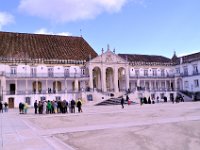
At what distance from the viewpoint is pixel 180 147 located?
29.6 ft

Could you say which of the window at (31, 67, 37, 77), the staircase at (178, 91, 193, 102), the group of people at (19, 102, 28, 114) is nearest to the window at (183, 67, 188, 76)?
the staircase at (178, 91, 193, 102)

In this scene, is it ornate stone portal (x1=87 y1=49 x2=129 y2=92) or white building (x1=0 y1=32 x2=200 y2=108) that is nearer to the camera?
white building (x1=0 y1=32 x2=200 y2=108)

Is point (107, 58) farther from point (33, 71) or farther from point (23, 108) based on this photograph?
point (23, 108)

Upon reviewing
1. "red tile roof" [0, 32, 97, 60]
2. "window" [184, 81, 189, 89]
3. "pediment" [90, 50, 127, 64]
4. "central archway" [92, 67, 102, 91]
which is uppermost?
"red tile roof" [0, 32, 97, 60]

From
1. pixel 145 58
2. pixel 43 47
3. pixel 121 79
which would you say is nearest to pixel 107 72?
pixel 121 79

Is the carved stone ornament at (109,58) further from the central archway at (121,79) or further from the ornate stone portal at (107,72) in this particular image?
the central archway at (121,79)

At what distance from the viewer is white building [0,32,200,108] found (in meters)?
49.2

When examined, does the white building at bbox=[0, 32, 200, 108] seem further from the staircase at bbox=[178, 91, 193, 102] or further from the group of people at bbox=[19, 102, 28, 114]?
the group of people at bbox=[19, 102, 28, 114]

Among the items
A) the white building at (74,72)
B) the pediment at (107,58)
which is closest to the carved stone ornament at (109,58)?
the pediment at (107,58)

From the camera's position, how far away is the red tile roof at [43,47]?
50281 millimetres

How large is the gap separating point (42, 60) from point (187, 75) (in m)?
30.3

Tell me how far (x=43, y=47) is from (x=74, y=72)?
23.9 ft

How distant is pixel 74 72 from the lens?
53812 millimetres

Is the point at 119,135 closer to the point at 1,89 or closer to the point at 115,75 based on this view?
the point at 1,89
